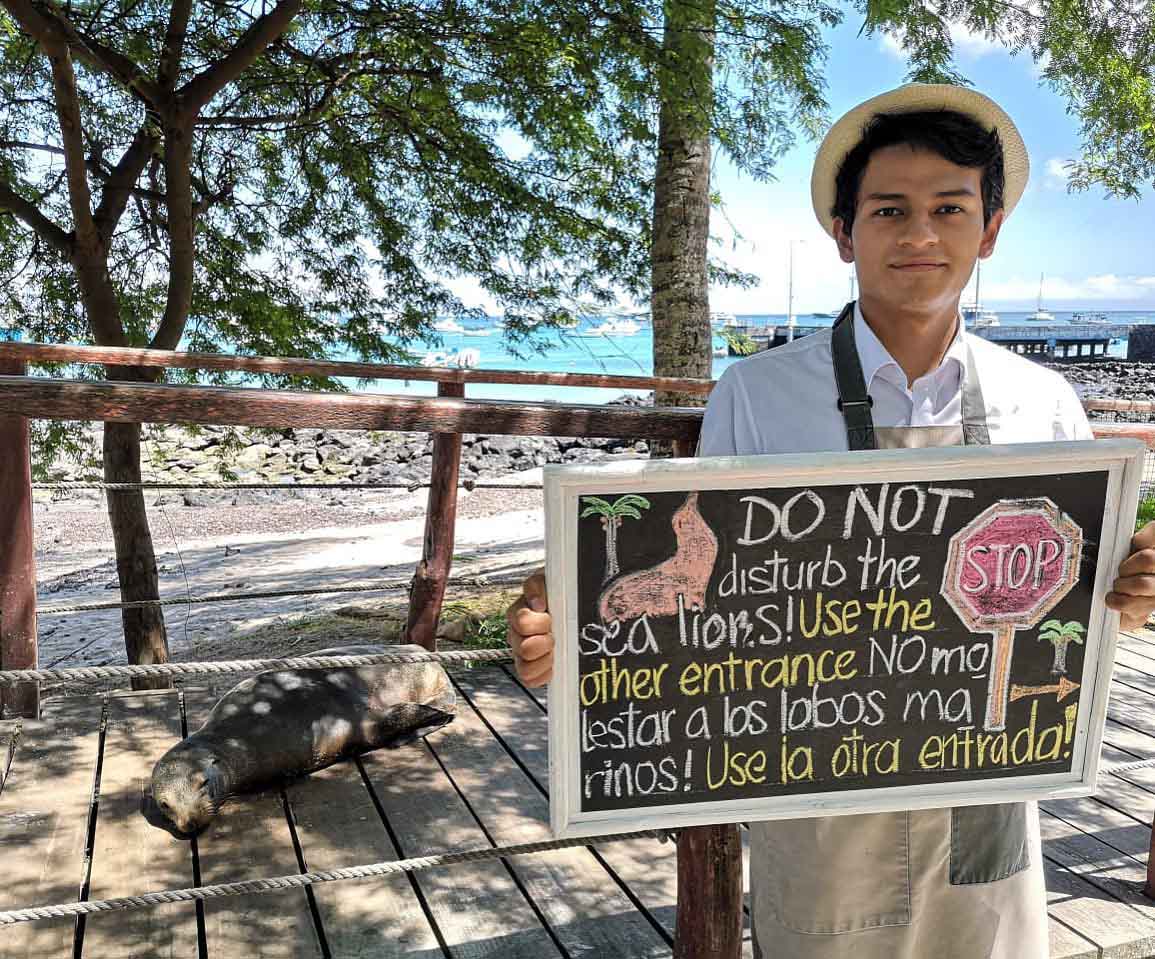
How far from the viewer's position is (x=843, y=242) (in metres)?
1.84

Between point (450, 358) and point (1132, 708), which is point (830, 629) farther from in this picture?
point (450, 358)

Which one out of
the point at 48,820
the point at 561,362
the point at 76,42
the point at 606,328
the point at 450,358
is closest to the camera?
the point at 48,820

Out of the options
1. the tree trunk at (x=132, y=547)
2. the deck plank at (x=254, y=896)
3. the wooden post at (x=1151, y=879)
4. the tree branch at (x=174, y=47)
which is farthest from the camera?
the tree trunk at (x=132, y=547)

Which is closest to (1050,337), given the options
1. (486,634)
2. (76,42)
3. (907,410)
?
(486,634)

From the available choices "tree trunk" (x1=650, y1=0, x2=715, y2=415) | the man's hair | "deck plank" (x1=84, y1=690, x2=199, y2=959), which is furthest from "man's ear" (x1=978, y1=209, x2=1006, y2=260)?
"tree trunk" (x1=650, y1=0, x2=715, y2=415)

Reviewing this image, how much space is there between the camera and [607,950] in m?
2.45

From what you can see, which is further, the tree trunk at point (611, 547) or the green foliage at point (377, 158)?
the green foliage at point (377, 158)

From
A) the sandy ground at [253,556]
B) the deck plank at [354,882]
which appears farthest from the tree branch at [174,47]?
the deck plank at [354,882]

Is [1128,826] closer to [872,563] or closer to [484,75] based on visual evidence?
[872,563]

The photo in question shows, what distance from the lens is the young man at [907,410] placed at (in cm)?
170

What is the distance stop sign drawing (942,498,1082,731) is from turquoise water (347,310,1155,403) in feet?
1.78

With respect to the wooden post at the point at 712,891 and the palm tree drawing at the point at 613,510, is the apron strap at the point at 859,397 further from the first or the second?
the wooden post at the point at 712,891

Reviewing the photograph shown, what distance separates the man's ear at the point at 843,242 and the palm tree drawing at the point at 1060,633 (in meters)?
0.72

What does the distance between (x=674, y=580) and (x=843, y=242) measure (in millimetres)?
739
